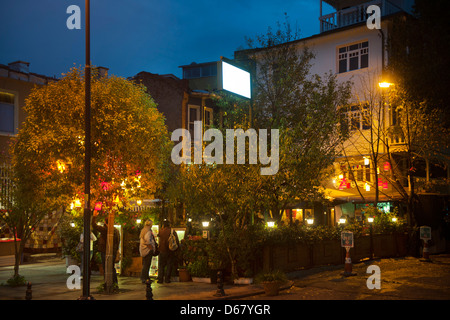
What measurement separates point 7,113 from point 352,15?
19.7m

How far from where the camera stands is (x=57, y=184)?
13922 mm

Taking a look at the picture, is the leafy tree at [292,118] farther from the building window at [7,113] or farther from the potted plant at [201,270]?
the building window at [7,113]

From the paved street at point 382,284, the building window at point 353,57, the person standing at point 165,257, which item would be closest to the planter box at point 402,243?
the paved street at point 382,284

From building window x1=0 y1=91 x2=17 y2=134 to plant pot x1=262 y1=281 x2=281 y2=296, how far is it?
16.7 metres

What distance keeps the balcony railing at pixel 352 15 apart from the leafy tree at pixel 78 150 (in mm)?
18615

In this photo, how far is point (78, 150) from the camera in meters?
13.9

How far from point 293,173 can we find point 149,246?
586 cm

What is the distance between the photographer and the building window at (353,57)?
92.9ft

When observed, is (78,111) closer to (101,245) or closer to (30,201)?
(30,201)

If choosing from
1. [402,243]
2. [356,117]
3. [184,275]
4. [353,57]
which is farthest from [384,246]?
[353,57]

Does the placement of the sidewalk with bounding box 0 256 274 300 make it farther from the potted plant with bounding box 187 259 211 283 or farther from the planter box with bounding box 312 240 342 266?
the planter box with bounding box 312 240 342 266

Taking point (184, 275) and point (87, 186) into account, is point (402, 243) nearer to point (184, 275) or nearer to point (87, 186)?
point (184, 275)
